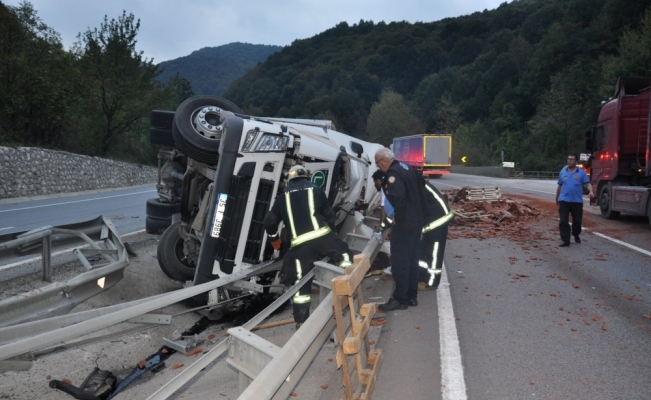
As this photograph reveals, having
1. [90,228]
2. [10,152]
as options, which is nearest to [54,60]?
[10,152]

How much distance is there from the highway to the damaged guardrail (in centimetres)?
58

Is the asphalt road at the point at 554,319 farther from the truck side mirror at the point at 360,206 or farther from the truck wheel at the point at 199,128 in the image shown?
the truck wheel at the point at 199,128

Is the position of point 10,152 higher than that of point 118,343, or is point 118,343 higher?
point 10,152

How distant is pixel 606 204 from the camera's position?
1420 cm

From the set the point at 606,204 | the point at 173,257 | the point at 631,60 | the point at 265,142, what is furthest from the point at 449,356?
the point at 631,60

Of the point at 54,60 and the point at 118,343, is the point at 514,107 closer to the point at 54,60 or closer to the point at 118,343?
the point at 54,60

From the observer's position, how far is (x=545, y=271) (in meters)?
7.96

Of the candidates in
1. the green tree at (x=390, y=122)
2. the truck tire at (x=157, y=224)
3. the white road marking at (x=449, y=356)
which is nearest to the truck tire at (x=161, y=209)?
the truck tire at (x=157, y=224)

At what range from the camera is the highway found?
4.07 m

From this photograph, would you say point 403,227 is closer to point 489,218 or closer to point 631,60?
point 489,218

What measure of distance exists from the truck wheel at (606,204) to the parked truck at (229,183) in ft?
27.0

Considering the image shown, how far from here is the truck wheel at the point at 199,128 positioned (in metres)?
6.90

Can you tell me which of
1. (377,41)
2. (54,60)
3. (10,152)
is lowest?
(10,152)

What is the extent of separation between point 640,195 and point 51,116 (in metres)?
24.1
